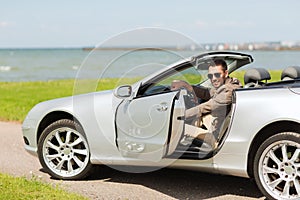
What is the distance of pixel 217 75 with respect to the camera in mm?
5750

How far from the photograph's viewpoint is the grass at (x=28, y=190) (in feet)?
17.6

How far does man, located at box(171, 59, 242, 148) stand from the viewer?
5504mm

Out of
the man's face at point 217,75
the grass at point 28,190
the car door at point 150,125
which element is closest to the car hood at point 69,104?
the car door at point 150,125

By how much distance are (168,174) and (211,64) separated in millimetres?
1696

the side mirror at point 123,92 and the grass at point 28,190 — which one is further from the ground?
the side mirror at point 123,92

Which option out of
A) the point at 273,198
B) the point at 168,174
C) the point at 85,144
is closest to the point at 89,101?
the point at 85,144

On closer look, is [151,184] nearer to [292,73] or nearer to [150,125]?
[150,125]

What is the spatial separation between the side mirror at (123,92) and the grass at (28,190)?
3.83ft

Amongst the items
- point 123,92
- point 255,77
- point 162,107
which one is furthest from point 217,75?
point 123,92

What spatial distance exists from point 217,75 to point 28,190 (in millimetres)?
2409

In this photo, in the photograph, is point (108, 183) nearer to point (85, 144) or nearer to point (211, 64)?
point (85, 144)

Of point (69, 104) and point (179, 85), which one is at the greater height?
point (179, 85)

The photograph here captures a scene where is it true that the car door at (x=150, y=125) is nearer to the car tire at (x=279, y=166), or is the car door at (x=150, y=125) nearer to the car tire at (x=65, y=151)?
the car tire at (x=65, y=151)

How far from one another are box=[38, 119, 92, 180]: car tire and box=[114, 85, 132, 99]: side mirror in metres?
0.79
